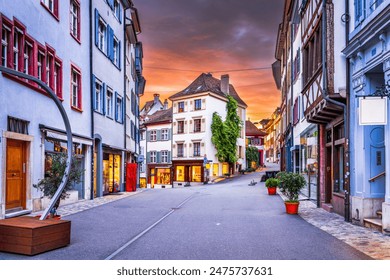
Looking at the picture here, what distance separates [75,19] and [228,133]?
23780mm

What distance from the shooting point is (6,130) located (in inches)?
376

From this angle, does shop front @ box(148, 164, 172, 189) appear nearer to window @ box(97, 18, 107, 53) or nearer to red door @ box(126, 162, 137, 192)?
red door @ box(126, 162, 137, 192)

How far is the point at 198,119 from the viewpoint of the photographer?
38.2 meters

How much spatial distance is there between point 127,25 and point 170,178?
44.4 feet

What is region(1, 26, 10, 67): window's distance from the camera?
9651mm

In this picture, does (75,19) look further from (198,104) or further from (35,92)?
(198,104)

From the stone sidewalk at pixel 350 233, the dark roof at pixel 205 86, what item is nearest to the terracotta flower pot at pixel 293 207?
the stone sidewalk at pixel 350 233

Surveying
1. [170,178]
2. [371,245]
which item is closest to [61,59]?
[371,245]

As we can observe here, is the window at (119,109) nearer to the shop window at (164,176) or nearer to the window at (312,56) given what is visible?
the window at (312,56)

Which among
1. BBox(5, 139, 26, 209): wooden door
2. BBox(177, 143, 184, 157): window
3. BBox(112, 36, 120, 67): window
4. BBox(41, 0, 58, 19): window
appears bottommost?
BBox(5, 139, 26, 209): wooden door

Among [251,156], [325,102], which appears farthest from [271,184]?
[251,156]

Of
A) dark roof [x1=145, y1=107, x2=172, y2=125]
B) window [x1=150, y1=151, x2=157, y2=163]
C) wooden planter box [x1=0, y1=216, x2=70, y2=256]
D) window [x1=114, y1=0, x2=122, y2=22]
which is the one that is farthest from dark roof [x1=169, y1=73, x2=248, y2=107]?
wooden planter box [x1=0, y1=216, x2=70, y2=256]

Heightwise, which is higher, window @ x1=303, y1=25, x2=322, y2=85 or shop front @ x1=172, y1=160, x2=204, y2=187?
window @ x1=303, y1=25, x2=322, y2=85

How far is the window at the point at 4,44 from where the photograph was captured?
965cm
